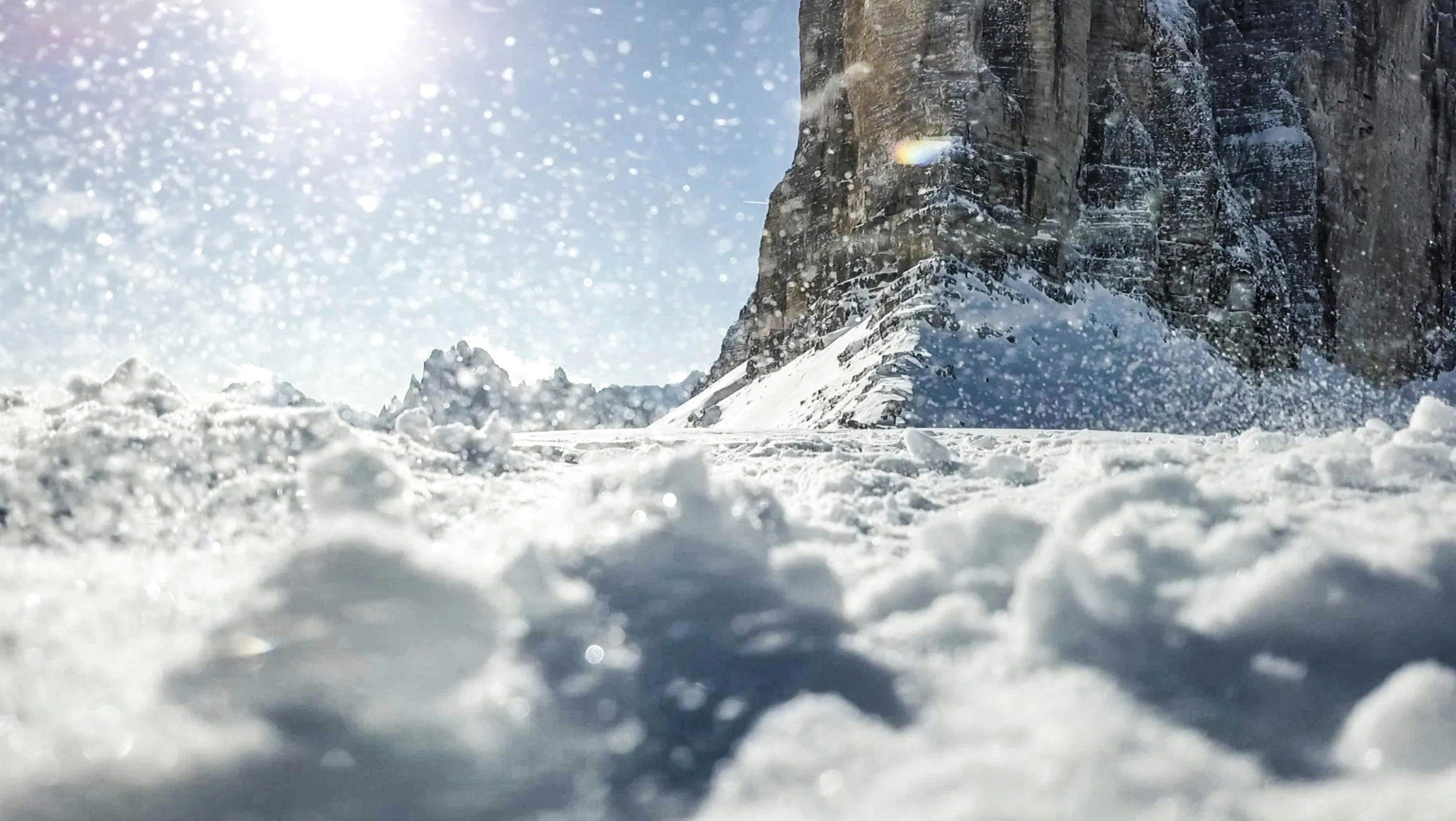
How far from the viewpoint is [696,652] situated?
11.2 feet

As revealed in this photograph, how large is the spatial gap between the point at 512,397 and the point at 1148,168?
73045 millimetres

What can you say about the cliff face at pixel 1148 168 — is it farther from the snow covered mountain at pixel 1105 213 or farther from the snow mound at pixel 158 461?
the snow mound at pixel 158 461

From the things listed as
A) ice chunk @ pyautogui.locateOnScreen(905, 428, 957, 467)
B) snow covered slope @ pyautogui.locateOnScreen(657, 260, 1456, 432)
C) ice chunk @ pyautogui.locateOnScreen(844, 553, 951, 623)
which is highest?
snow covered slope @ pyautogui.locateOnScreen(657, 260, 1456, 432)

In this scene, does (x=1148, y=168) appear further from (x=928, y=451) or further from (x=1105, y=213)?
(x=928, y=451)

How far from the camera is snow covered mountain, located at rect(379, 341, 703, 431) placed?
86.1 m

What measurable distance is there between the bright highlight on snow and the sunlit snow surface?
18707 millimetres

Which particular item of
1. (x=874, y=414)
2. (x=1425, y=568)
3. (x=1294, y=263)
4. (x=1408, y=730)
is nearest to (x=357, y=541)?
(x=1408, y=730)

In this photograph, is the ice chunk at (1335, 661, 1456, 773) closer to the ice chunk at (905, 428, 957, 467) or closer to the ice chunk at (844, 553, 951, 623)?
the ice chunk at (844, 553, 951, 623)

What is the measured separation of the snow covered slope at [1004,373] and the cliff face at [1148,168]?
4.08 feet

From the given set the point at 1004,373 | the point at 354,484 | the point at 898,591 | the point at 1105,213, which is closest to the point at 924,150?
the point at 1105,213

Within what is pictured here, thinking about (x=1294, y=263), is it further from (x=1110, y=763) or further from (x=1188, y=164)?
(x=1110, y=763)

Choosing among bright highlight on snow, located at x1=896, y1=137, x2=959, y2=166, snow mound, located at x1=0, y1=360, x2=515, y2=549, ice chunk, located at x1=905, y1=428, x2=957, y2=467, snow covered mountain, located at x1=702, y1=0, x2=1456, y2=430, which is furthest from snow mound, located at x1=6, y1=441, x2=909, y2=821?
bright highlight on snow, located at x1=896, y1=137, x2=959, y2=166

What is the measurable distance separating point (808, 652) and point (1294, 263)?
3426 cm

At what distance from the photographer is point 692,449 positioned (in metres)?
4.64
